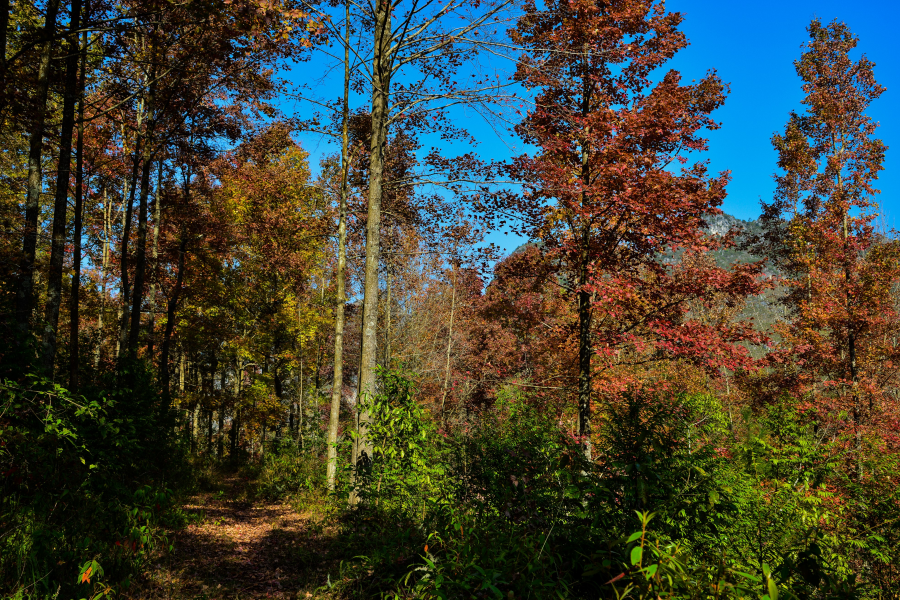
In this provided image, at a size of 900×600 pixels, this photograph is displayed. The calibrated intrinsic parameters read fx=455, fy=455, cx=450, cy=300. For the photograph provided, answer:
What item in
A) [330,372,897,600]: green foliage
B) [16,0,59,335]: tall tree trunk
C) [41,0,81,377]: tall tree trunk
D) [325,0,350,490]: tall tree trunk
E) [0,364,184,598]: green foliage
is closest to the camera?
[330,372,897,600]: green foliage

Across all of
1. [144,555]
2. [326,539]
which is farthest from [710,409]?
[144,555]

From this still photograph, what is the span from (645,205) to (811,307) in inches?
358

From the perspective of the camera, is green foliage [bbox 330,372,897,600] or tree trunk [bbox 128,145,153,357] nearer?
green foliage [bbox 330,372,897,600]

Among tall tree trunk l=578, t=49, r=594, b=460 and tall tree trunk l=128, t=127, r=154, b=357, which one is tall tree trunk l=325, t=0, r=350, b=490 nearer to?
tall tree trunk l=128, t=127, r=154, b=357

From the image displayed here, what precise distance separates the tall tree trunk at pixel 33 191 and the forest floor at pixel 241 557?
3989 millimetres

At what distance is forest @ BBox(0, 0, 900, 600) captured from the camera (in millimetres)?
3379

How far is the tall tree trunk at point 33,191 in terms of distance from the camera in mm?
6812

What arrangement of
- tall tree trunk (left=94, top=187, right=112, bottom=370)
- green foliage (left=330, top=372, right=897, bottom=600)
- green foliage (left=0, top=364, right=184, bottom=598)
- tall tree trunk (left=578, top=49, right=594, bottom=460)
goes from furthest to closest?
tall tree trunk (left=94, top=187, right=112, bottom=370) → tall tree trunk (left=578, top=49, right=594, bottom=460) → green foliage (left=0, top=364, right=184, bottom=598) → green foliage (left=330, top=372, right=897, bottom=600)

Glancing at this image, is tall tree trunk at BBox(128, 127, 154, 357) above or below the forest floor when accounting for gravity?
above

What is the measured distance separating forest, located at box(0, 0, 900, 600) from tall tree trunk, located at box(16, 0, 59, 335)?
7cm

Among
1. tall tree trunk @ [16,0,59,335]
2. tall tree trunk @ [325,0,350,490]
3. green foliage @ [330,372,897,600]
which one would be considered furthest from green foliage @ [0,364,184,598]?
tall tree trunk @ [325,0,350,490]

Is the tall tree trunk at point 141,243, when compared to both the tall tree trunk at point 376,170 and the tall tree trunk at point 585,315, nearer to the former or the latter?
the tall tree trunk at point 376,170

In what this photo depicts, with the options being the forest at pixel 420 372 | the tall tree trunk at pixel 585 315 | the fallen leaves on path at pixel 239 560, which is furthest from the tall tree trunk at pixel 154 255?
the tall tree trunk at pixel 585 315

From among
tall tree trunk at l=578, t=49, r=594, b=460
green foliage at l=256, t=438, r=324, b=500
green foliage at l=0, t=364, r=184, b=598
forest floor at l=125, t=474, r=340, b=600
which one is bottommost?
green foliage at l=256, t=438, r=324, b=500
